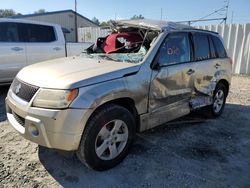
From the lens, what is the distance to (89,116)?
9.75 ft

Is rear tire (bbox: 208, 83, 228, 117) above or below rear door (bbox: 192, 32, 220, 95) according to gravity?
below

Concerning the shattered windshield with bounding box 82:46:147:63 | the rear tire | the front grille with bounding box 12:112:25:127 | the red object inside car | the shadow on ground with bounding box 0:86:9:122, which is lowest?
the shadow on ground with bounding box 0:86:9:122

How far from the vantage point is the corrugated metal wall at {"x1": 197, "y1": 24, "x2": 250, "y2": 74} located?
10484 mm

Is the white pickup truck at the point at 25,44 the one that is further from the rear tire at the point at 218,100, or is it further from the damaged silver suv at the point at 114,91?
the rear tire at the point at 218,100

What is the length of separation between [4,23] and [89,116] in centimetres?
478

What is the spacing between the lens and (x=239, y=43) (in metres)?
10.7

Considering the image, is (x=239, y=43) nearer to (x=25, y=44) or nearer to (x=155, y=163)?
(x=25, y=44)

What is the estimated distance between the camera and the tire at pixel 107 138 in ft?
9.99

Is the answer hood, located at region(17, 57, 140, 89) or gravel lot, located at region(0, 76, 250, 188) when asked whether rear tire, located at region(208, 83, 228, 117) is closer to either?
gravel lot, located at region(0, 76, 250, 188)

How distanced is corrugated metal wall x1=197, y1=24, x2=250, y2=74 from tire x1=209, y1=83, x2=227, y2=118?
5.57 meters

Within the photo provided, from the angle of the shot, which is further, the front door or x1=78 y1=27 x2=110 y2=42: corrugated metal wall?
x1=78 y1=27 x2=110 y2=42: corrugated metal wall

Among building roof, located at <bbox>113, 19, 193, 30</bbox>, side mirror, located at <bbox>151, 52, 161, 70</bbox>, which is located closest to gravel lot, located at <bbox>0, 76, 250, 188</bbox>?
side mirror, located at <bbox>151, 52, 161, 70</bbox>

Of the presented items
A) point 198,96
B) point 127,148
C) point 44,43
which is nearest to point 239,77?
point 198,96

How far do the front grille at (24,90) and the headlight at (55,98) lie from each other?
16cm
